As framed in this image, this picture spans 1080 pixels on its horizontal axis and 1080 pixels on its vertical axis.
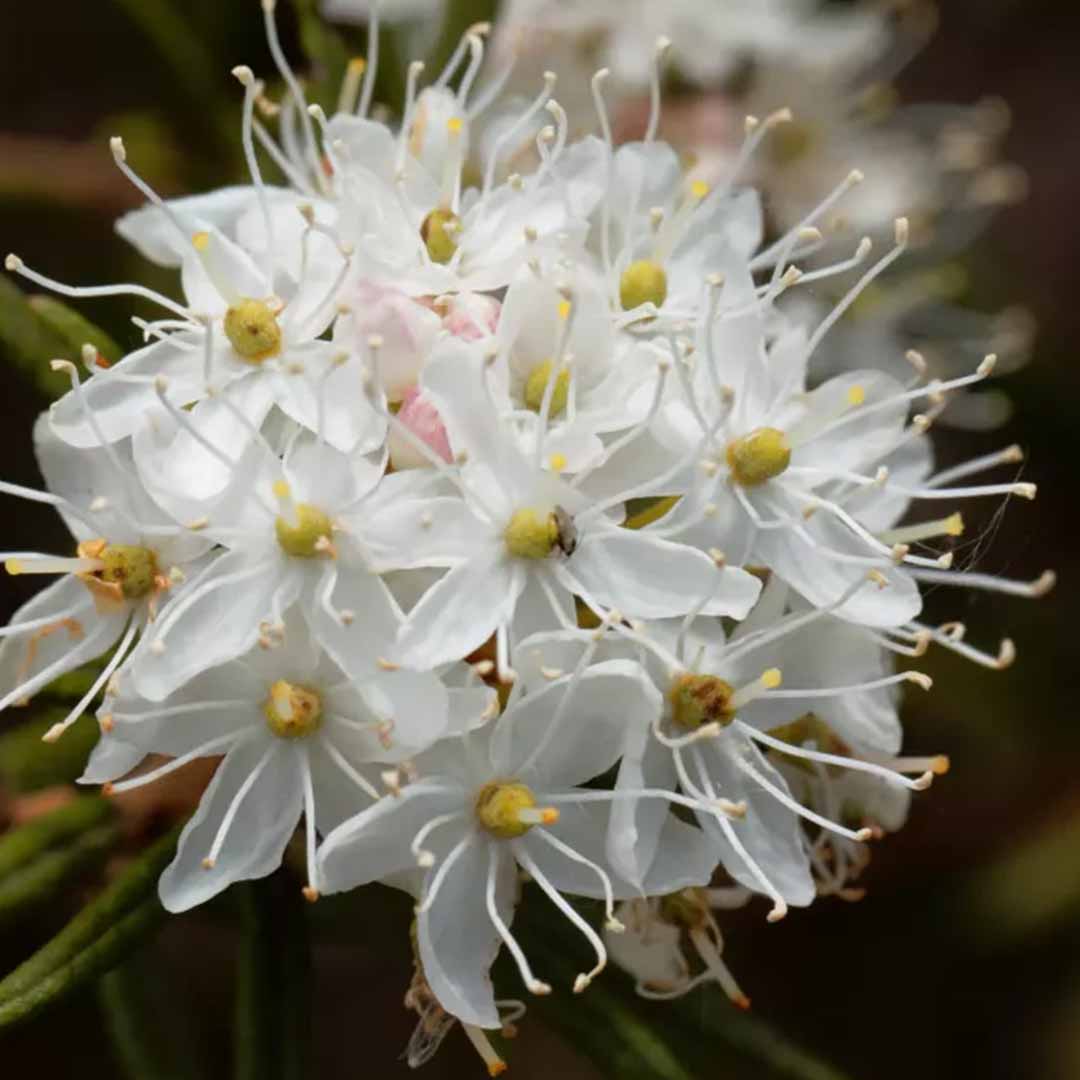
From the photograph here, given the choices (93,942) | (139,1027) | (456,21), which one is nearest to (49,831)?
(93,942)

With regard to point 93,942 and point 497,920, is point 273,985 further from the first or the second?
point 497,920

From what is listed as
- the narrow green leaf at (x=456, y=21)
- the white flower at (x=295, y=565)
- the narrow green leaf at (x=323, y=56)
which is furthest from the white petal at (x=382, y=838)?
the narrow green leaf at (x=456, y=21)

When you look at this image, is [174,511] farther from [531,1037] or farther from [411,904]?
[531,1037]

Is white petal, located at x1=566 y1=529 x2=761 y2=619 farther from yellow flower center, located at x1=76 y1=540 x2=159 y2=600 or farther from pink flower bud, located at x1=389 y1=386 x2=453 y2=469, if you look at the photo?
yellow flower center, located at x1=76 y1=540 x2=159 y2=600

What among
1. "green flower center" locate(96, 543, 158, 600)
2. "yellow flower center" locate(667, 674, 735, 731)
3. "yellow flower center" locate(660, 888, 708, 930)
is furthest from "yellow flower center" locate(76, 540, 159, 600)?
"yellow flower center" locate(660, 888, 708, 930)

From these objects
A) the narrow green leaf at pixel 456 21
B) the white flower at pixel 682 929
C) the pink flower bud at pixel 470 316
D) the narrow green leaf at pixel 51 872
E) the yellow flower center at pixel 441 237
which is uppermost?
the narrow green leaf at pixel 456 21

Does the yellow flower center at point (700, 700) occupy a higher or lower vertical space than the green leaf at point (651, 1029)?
higher

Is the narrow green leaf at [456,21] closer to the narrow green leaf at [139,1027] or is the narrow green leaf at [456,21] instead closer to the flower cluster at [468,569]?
the flower cluster at [468,569]
